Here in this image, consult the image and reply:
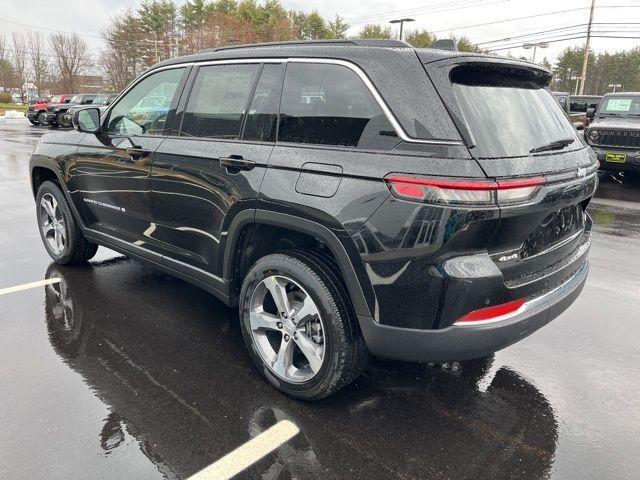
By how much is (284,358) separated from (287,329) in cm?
18

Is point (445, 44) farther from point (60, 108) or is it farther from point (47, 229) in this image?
point (60, 108)

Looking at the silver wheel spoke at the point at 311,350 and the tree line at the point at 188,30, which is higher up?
the tree line at the point at 188,30

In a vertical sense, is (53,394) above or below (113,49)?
below

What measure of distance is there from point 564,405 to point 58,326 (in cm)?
344

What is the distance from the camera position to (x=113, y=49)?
63.3 metres

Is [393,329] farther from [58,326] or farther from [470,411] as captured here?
[58,326]

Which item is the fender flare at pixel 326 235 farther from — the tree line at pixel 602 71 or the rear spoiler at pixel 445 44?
the tree line at pixel 602 71

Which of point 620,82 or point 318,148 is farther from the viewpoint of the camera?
point 620,82

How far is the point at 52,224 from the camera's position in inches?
196

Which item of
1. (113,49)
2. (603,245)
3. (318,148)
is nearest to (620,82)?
(113,49)

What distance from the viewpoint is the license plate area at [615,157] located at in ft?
33.2

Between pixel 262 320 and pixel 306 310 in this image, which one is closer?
pixel 306 310

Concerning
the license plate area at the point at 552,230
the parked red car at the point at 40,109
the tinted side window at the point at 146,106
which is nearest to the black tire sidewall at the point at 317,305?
the license plate area at the point at 552,230

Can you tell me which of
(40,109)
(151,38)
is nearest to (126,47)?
(151,38)
